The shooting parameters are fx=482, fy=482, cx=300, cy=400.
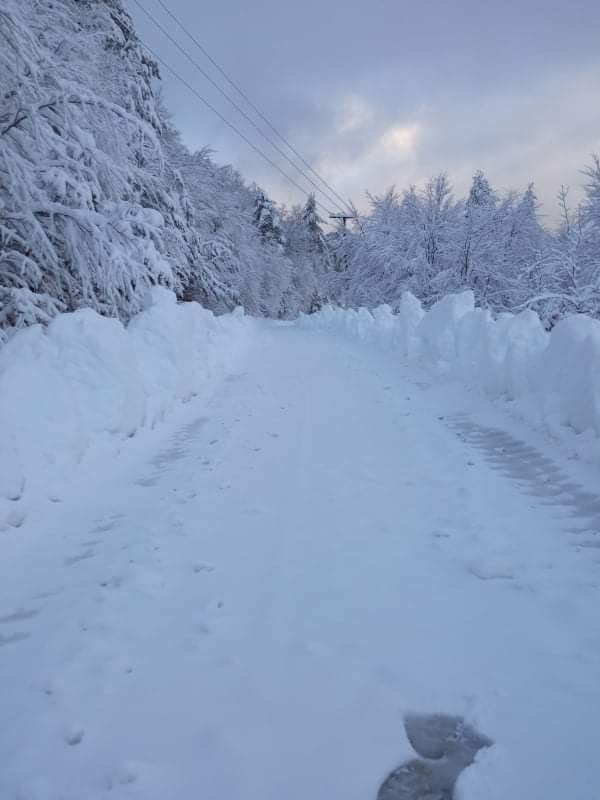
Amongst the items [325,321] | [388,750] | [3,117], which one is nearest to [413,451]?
[388,750]

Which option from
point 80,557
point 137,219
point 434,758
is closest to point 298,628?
point 434,758

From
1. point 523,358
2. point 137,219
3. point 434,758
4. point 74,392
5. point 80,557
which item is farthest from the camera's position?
point 137,219

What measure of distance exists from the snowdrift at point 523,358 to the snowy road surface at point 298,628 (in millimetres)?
718

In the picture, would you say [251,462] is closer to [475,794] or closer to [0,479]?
[0,479]

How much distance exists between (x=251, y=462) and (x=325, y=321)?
83.2 ft

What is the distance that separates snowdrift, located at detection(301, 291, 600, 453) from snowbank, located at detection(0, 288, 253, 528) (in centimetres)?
472

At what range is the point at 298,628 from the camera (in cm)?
246

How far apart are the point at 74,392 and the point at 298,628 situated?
351 centimetres

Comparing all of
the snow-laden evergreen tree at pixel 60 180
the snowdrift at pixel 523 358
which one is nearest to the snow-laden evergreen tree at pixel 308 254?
the snowdrift at pixel 523 358

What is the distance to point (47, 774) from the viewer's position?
174cm

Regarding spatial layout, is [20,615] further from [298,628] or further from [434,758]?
[434,758]

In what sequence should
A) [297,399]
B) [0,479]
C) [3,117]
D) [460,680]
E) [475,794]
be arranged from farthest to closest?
[297,399] → [3,117] → [0,479] → [460,680] → [475,794]

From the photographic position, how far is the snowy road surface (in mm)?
1768

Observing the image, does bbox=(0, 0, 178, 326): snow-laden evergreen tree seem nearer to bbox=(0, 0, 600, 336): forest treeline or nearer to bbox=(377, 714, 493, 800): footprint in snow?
bbox=(0, 0, 600, 336): forest treeline
